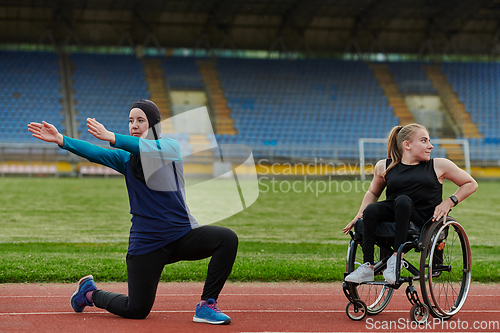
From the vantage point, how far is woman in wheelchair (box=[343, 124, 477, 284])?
12.8 feet

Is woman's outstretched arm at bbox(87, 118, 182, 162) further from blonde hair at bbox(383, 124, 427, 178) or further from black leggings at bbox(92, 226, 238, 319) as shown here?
blonde hair at bbox(383, 124, 427, 178)

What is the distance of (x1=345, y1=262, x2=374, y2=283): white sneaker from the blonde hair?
80 cm

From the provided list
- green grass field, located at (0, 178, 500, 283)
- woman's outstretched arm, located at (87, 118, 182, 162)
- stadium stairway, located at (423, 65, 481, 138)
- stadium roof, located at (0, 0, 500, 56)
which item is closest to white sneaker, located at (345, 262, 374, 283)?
woman's outstretched arm, located at (87, 118, 182, 162)

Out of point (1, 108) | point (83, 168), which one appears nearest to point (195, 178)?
point (83, 168)

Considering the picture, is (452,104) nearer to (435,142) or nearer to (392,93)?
(392,93)

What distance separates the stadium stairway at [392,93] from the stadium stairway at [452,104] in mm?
2308

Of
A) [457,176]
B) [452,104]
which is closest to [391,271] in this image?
[457,176]

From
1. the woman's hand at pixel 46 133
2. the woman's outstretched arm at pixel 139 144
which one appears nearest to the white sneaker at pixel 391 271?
the woman's outstretched arm at pixel 139 144

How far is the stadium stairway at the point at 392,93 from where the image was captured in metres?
30.1

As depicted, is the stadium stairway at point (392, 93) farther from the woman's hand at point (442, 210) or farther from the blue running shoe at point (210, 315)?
the blue running shoe at point (210, 315)

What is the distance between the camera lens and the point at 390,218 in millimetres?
4098

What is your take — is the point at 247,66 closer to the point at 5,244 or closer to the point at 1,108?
the point at 1,108

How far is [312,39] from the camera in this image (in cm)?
3322

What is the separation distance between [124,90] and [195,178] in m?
25.3
